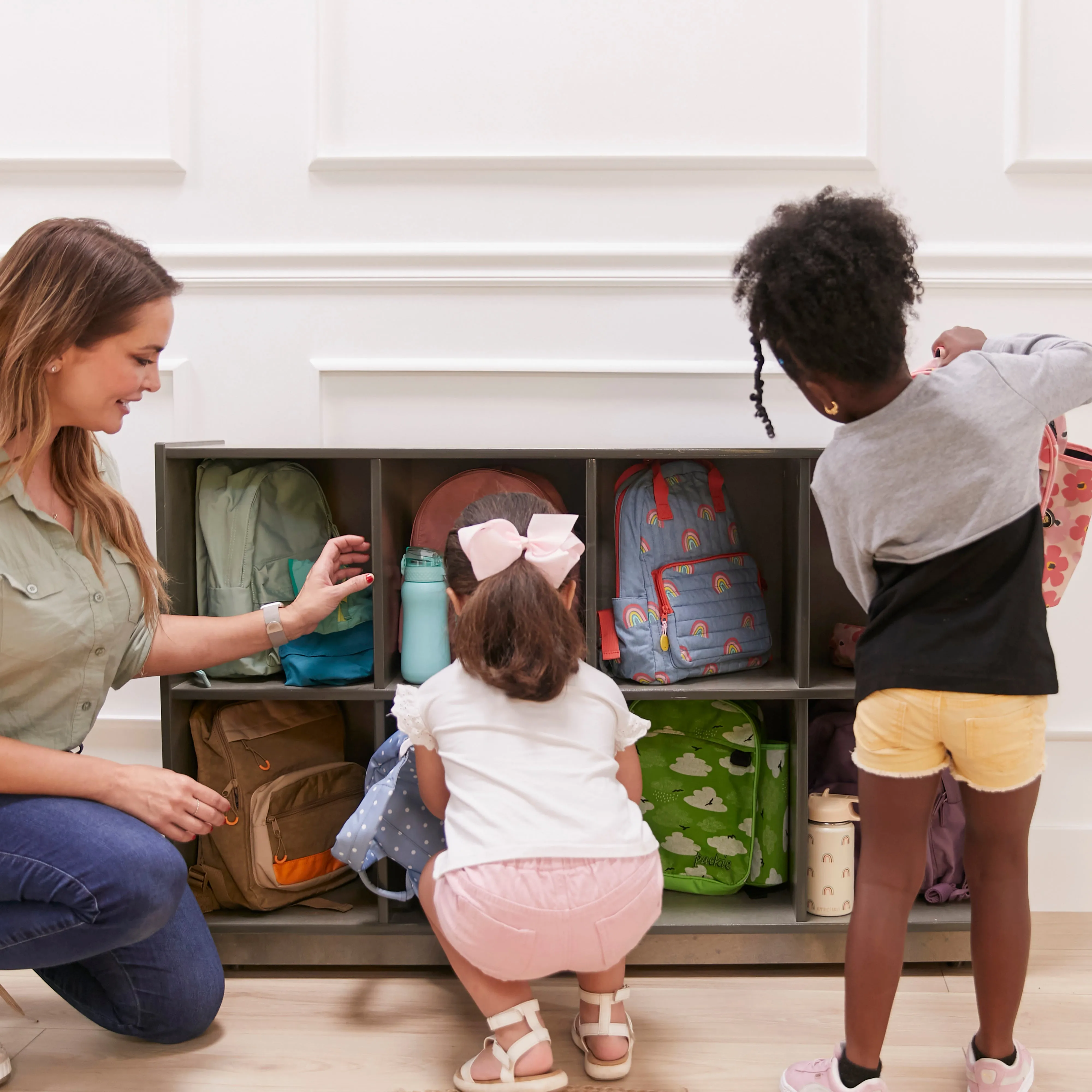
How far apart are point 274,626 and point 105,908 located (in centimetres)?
55

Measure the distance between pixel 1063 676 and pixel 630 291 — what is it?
131 cm

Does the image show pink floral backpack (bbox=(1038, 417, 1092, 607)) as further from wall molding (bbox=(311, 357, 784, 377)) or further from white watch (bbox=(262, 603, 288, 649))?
white watch (bbox=(262, 603, 288, 649))

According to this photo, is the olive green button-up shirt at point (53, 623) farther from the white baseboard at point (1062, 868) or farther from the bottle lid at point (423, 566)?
the white baseboard at point (1062, 868)

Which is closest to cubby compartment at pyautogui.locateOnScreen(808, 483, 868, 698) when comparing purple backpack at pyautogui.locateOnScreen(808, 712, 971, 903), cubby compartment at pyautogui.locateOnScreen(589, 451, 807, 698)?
cubby compartment at pyautogui.locateOnScreen(589, 451, 807, 698)

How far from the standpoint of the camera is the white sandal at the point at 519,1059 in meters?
1.48

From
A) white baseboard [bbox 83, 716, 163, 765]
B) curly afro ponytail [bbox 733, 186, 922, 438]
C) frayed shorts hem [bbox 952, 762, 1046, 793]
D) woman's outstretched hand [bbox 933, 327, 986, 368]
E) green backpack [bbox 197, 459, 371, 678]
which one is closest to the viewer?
curly afro ponytail [bbox 733, 186, 922, 438]

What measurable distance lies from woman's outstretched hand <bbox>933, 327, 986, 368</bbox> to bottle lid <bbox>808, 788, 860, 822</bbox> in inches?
34.9

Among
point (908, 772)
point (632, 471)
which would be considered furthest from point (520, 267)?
point (908, 772)

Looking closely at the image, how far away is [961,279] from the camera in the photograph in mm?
2154

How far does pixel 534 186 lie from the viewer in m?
2.18

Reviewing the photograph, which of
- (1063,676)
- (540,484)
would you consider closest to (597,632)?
(540,484)

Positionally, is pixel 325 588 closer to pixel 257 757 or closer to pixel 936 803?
pixel 257 757

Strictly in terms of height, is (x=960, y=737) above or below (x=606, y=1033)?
above

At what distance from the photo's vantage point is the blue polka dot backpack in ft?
5.61
